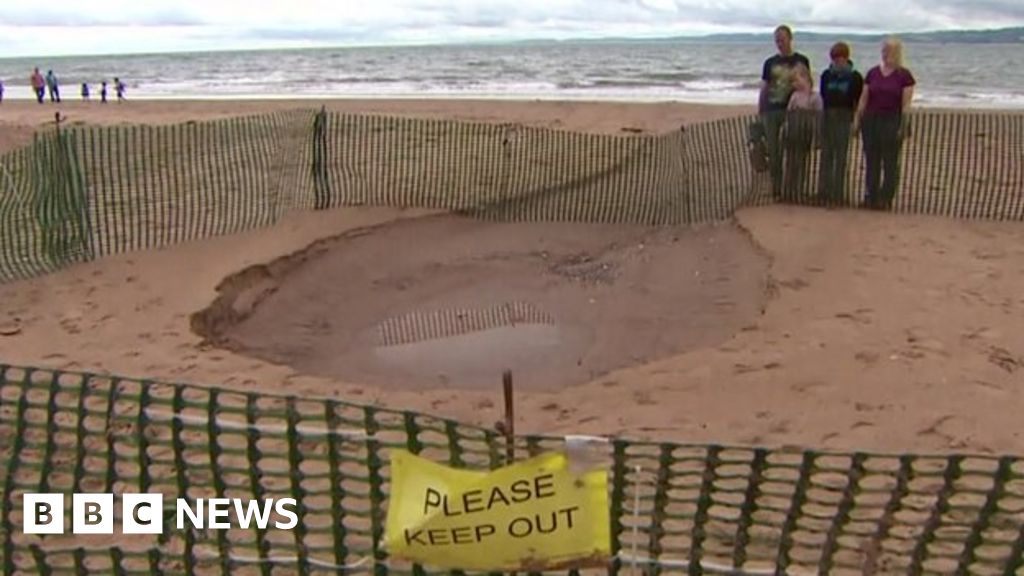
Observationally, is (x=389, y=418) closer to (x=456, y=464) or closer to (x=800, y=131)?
(x=456, y=464)

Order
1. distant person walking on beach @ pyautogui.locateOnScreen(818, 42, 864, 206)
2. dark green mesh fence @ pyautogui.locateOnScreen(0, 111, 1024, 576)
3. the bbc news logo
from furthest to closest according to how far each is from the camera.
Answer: distant person walking on beach @ pyautogui.locateOnScreen(818, 42, 864, 206) → the bbc news logo → dark green mesh fence @ pyautogui.locateOnScreen(0, 111, 1024, 576)

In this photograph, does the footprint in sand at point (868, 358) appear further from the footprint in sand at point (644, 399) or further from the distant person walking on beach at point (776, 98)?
the distant person walking on beach at point (776, 98)

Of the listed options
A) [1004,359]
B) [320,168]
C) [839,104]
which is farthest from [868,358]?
[320,168]

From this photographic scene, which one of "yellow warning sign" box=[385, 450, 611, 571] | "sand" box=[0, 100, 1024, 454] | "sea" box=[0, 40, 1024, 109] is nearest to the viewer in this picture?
"yellow warning sign" box=[385, 450, 611, 571]

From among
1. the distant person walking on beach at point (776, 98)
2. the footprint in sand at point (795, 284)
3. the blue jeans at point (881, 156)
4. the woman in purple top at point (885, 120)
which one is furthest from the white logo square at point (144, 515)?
the blue jeans at point (881, 156)

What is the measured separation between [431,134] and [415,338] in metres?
7.28

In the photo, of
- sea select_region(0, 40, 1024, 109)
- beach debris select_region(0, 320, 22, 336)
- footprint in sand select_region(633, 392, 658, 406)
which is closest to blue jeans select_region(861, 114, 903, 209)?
footprint in sand select_region(633, 392, 658, 406)

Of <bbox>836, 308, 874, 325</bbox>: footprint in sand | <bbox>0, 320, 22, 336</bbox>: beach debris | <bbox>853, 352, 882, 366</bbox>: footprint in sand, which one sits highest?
<bbox>836, 308, 874, 325</bbox>: footprint in sand

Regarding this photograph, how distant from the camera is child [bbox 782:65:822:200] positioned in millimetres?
9133

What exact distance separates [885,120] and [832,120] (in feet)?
1.61

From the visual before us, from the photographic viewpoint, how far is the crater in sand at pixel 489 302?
6340 mm

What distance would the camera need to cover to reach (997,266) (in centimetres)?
765

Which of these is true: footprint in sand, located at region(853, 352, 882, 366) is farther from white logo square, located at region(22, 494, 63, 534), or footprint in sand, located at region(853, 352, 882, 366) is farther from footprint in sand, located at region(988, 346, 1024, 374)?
white logo square, located at region(22, 494, 63, 534)

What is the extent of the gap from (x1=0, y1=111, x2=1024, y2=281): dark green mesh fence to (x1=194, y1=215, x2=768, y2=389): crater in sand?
92 cm
